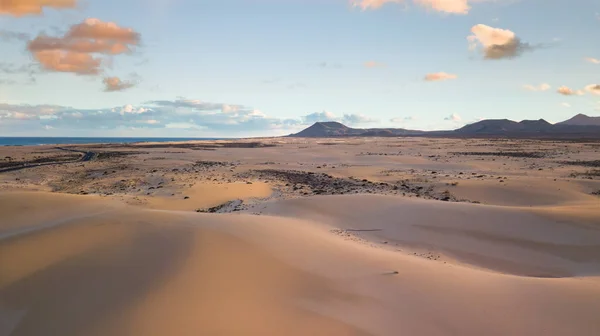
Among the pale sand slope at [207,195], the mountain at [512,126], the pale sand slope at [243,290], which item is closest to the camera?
the pale sand slope at [243,290]

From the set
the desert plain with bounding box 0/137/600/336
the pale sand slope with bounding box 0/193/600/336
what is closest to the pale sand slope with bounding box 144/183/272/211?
the desert plain with bounding box 0/137/600/336

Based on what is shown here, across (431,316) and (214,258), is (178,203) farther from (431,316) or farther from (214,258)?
(431,316)

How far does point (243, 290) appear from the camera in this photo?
5742mm

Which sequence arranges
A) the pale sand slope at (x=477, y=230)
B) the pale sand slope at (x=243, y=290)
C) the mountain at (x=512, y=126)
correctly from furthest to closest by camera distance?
the mountain at (x=512, y=126) < the pale sand slope at (x=477, y=230) < the pale sand slope at (x=243, y=290)

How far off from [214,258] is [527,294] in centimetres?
541

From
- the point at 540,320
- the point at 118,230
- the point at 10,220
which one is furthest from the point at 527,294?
the point at 10,220

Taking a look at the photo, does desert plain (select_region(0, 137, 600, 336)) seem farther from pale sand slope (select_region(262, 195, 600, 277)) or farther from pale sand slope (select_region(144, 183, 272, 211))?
pale sand slope (select_region(144, 183, 272, 211))

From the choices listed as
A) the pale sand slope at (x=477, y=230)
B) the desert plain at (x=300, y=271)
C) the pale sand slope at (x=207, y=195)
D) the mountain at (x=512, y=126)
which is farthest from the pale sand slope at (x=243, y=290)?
the mountain at (x=512, y=126)

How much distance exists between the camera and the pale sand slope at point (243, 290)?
4941 mm

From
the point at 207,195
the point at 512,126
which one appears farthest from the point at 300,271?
the point at 512,126

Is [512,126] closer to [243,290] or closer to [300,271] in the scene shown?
[300,271]

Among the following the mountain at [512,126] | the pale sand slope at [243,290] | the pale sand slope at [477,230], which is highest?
the mountain at [512,126]

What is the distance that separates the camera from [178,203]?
15.9 meters

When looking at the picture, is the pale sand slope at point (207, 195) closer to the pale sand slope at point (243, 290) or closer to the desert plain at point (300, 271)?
the desert plain at point (300, 271)
